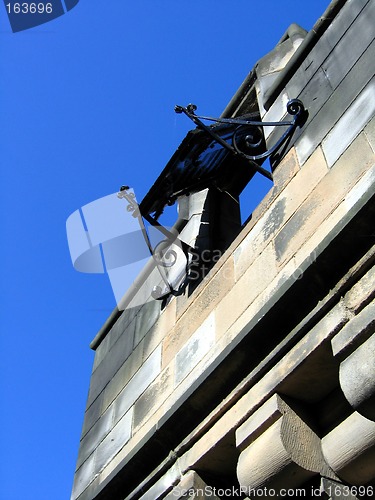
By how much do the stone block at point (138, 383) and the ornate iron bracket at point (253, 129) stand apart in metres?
1.33

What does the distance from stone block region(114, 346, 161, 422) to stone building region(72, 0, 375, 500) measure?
0.01m

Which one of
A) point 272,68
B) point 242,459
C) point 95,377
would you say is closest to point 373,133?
point 242,459

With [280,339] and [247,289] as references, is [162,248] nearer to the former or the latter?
[247,289]

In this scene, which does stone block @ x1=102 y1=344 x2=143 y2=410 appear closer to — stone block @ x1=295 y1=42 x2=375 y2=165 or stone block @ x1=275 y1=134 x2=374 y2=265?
stone block @ x1=275 y1=134 x2=374 y2=265

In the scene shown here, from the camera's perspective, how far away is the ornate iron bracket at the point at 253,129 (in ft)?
13.2

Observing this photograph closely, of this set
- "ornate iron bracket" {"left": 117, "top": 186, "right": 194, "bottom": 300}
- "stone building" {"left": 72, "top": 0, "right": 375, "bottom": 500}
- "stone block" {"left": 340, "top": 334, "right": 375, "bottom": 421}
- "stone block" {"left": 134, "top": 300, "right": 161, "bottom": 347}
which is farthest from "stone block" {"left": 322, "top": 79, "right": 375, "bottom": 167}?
"stone block" {"left": 134, "top": 300, "right": 161, "bottom": 347}

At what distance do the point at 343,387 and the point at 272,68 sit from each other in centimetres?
311

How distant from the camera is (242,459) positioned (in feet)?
9.55

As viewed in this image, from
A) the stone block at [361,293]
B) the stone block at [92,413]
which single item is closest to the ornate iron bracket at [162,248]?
the stone block at [92,413]

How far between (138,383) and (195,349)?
755 mm

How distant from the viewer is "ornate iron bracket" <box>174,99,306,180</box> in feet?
13.2

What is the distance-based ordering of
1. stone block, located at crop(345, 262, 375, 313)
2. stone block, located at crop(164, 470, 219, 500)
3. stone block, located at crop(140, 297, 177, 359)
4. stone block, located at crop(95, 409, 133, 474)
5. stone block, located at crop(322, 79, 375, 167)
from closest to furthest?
stone block, located at crop(345, 262, 375, 313), stone block, located at crop(164, 470, 219, 500), stone block, located at crop(322, 79, 375, 167), stone block, located at crop(95, 409, 133, 474), stone block, located at crop(140, 297, 177, 359)

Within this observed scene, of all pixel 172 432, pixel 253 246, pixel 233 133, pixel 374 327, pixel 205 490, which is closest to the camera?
pixel 374 327

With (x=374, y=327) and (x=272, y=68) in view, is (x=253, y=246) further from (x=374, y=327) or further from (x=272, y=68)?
(x=272, y=68)
